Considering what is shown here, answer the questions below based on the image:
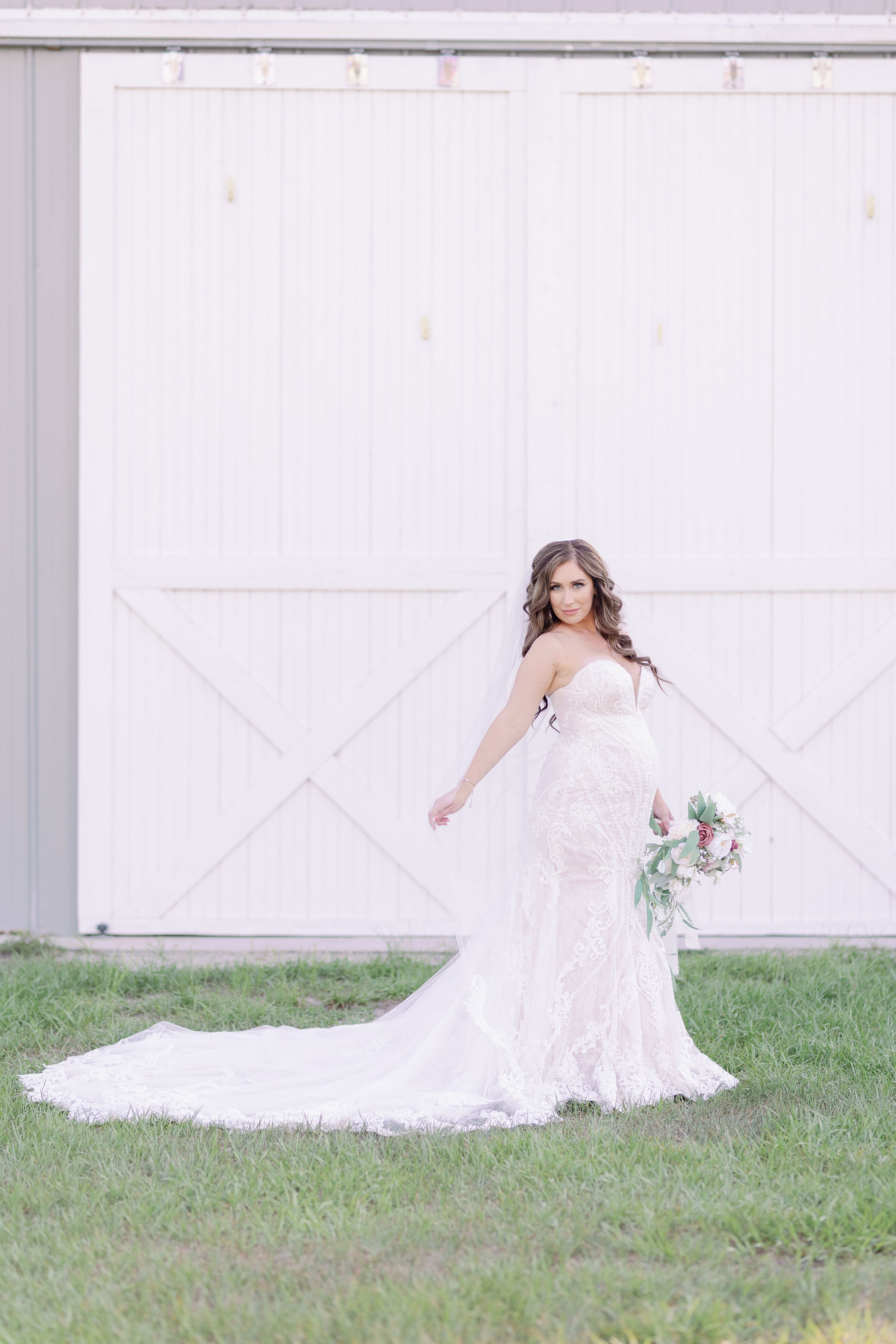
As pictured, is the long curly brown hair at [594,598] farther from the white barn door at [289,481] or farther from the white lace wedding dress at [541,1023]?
the white barn door at [289,481]

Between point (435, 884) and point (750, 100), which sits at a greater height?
point (750, 100)

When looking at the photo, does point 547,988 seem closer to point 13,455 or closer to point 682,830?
point 682,830

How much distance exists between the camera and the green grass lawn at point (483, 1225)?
2.25 meters

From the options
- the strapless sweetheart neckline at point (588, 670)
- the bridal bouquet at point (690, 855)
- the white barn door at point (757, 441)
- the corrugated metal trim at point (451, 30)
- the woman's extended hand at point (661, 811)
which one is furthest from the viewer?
the white barn door at point (757, 441)

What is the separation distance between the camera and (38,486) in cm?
557

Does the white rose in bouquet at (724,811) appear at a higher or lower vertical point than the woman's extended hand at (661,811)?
higher

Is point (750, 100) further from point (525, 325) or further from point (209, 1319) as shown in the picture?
point (209, 1319)

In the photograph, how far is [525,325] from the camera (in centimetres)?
552

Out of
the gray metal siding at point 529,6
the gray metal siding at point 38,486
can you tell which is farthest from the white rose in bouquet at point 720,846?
the gray metal siding at point 529,6

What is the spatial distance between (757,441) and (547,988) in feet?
10.0

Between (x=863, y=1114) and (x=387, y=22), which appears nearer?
(x=863, y=1114)

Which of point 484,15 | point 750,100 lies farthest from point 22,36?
point 750,100

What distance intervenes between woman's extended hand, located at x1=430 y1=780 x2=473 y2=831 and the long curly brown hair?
41cm

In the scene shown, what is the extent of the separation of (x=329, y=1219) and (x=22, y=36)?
206 inches
